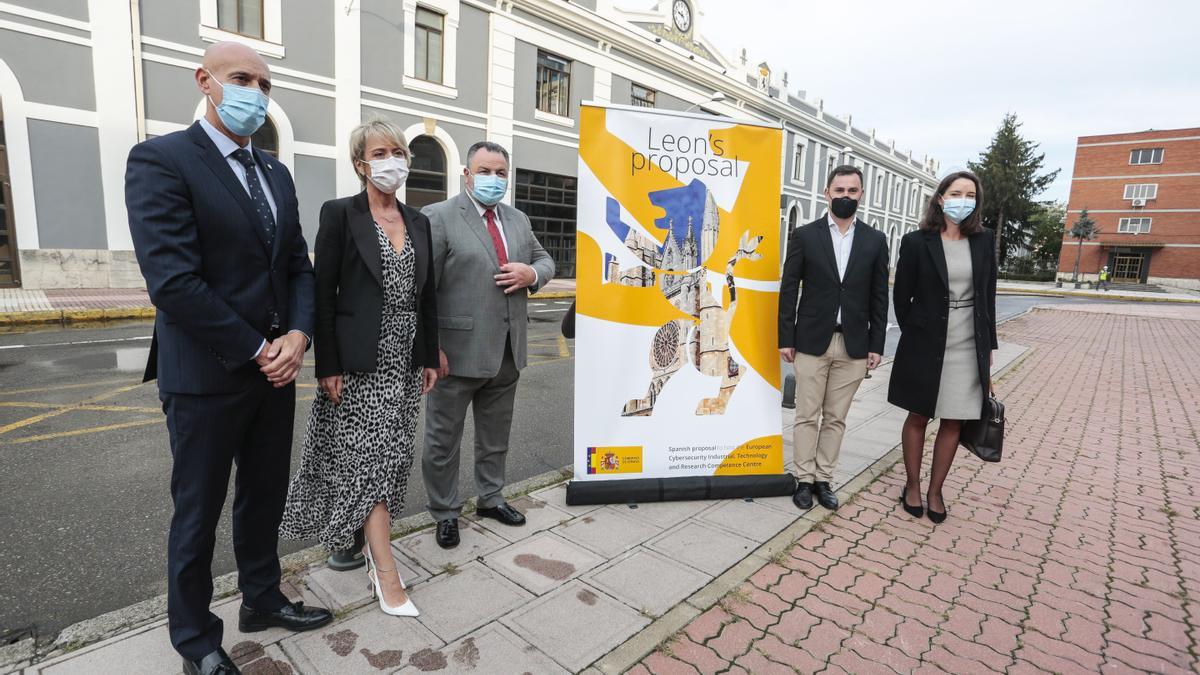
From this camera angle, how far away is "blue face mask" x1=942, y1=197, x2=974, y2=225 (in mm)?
3635

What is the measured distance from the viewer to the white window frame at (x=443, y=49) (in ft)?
52.1

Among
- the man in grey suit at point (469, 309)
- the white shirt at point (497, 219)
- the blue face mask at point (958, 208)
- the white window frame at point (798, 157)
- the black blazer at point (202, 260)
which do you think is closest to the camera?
the black blazer at point (202, 260)

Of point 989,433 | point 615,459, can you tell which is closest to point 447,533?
point 615,459

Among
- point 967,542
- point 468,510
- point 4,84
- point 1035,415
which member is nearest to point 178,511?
point 468,510

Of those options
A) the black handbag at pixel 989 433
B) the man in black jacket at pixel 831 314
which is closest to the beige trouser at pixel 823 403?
the man in black jacket at pixel 831 314

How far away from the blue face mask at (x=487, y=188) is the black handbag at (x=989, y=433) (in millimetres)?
3224

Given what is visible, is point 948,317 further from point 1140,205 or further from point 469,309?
point 1140,205

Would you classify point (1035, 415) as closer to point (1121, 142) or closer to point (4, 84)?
point (4, 84)

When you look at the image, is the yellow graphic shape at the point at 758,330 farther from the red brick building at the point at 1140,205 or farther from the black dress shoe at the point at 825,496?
the red brick building at the point at 1140,205

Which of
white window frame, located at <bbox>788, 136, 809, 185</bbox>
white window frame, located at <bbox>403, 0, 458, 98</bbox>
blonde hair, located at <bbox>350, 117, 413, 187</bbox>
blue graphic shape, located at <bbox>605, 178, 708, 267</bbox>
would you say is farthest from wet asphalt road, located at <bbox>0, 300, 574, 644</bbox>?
white window frame, located at <bbox>788, 136, 809, 185</bbox>

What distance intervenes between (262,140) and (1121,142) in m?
64.8

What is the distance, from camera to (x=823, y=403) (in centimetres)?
399

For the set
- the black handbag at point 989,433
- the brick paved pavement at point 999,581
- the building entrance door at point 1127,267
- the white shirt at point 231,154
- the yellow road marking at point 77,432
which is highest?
the building entrance door at point 1127,267

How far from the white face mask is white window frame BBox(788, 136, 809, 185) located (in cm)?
3358
